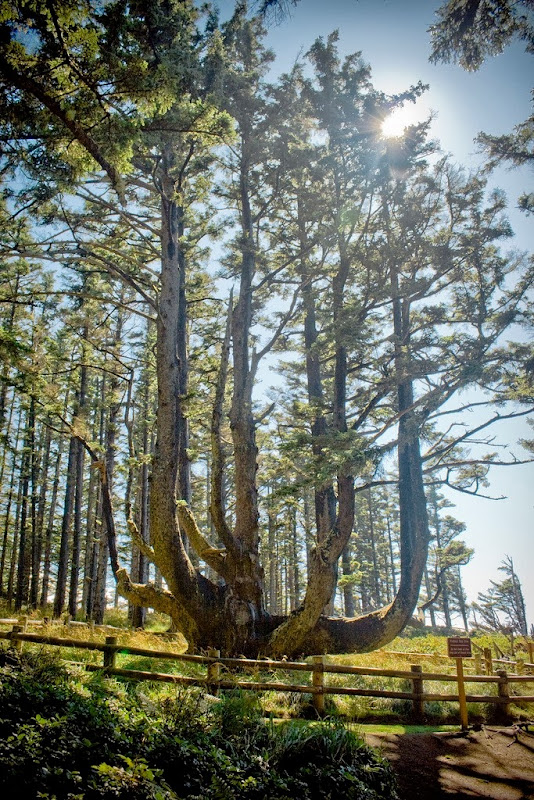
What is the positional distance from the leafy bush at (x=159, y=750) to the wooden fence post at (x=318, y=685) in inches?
61.0

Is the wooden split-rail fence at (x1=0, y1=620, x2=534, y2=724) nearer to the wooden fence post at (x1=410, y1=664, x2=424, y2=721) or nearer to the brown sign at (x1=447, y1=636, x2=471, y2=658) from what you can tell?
the wooden fence post at (x1=410, y1=664, x2=424, y2=721)

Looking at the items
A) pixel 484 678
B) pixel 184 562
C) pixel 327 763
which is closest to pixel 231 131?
pixel 184 562

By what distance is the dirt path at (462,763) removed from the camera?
5.38 m

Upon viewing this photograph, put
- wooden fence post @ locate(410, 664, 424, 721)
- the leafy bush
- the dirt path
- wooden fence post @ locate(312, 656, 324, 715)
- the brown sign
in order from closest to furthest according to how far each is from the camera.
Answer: the leafy bush → the dirt path → wooden fence post @ locate(312, 656, 324, 715) → the brown sign → wooden fence post @ locate(410, 664, 424, 721)


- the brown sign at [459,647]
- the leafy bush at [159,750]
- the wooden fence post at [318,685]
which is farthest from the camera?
the brown sign at [459,647]

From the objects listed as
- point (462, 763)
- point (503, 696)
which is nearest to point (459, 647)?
point (503, 696)

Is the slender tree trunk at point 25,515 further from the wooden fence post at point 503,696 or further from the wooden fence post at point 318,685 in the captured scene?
the wooden fence post at point 503,696

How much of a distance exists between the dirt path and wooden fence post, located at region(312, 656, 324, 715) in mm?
895

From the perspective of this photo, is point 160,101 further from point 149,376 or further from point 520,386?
point 149,376

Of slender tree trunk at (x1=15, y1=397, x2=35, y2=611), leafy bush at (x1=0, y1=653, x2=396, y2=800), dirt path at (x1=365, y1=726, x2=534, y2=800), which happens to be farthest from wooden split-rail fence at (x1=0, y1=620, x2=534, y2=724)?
slender tree trunk at (x1=15, y1=397, x2=35, y2=611)

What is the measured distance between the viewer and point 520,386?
12.8 metres

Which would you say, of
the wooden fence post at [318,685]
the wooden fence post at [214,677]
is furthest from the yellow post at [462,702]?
the wooden fence post at [214,677]

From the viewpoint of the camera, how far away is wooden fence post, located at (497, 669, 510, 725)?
28.5 feet

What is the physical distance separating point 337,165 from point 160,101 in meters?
7.89
